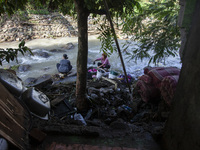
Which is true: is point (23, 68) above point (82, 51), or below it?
below

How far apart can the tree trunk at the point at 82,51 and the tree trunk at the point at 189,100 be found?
1872mm

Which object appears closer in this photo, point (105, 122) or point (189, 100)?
point (189, 100)

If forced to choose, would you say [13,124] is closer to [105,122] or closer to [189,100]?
[189,100]

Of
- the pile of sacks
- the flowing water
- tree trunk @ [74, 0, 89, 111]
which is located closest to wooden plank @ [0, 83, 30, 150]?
tree trunk @ [74, 0, 89, 111]

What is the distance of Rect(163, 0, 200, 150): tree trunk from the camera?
95 centimetres

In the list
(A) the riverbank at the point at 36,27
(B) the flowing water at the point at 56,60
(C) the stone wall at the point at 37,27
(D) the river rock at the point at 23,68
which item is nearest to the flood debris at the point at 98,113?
(B) the flowing water at the point at 56,60

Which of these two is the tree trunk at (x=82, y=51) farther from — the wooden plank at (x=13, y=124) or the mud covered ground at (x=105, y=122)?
the wooden plank at (x=13, y=124)

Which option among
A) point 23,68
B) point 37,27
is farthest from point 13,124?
point 37,27

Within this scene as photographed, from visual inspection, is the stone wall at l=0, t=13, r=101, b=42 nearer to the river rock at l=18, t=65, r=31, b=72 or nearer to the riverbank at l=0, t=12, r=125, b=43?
the riverbank at l=0, t=12, r=125, b=43

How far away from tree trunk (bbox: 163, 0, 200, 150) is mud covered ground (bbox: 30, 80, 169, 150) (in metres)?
0.54

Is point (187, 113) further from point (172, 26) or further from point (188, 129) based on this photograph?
point (172, 26)

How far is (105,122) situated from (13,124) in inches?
71.3

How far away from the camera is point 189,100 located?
3.33 ft

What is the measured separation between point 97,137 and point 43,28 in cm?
1606
